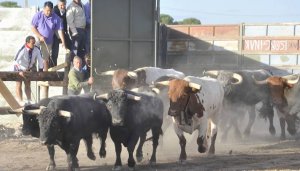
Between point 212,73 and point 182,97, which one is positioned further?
point 212,73

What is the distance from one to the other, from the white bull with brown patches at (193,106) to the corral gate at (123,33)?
3.08 m

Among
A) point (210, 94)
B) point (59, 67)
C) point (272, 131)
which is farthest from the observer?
point (272, 131)

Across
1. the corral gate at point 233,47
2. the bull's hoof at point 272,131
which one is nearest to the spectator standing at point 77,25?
the corral gate at point 233,47

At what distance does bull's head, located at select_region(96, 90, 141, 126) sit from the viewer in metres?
9.97

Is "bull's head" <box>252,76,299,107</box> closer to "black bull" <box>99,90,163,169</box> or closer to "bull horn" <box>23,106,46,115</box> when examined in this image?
"black bull" <box>99,90,163,169</box>

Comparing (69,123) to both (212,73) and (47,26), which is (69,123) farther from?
(212,73)

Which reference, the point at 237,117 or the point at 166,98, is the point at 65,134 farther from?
the point at 237,117

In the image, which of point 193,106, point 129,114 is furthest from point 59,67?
point 129,114

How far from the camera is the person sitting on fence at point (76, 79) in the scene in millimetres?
13078

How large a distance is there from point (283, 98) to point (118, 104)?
5.72 metres

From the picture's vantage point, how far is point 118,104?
32.9ft

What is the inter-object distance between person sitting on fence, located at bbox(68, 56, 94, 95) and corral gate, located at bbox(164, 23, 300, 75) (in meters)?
5.24

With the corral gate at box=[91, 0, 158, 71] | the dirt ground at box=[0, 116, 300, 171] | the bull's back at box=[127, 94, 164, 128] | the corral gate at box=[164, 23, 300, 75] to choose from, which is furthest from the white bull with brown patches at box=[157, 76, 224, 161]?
the corral gate at box=[164, 23, 300, 75]

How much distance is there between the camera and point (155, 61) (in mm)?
15750
